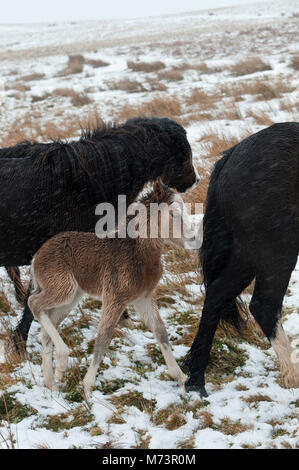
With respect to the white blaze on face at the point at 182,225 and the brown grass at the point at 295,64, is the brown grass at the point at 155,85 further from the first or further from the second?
the white blaze on face at the point at 182,225

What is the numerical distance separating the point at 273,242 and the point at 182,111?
401 inches

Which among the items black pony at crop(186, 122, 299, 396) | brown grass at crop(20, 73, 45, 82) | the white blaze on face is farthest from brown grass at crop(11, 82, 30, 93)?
black pony at crop(186, 122, 299, 396)

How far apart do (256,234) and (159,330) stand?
1.13 m

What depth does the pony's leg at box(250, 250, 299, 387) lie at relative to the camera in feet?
9.68

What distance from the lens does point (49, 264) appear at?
3.44 metres

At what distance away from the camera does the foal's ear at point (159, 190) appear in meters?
→ 3.45

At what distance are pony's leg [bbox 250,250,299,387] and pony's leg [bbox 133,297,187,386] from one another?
2.52ft

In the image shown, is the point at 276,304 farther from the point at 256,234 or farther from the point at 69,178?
the point at 69,178

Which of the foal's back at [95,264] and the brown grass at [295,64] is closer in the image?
the foal's back at [95,264]

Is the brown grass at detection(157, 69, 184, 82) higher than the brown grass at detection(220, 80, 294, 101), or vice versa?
the brown grass at detection(220, 80, 294, 101)

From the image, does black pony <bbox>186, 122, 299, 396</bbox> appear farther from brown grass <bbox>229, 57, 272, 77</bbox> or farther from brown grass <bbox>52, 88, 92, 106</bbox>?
brown grass <bbox>229, 57, 272, 77</bbox>

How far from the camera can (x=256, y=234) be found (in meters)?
2.95

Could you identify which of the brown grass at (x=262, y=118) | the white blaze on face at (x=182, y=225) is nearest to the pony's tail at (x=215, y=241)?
the white blaze on face at (x=182, y=225)

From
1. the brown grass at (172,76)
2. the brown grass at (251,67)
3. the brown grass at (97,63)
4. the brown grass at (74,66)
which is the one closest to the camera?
the brown grass at (251,67)
